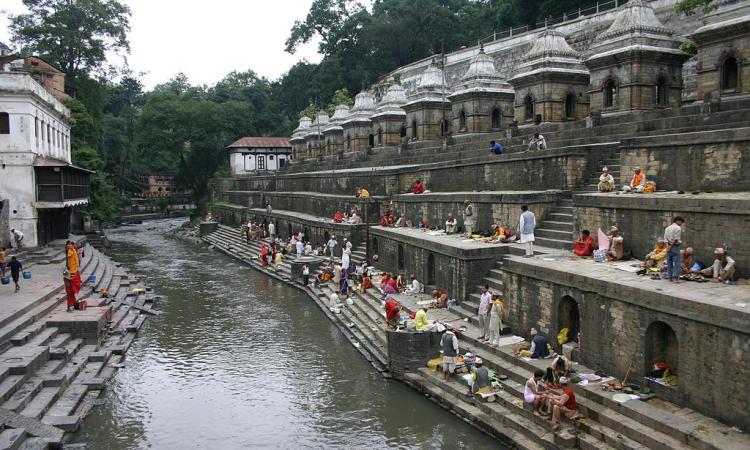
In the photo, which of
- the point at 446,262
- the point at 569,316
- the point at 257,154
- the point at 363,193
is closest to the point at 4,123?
the point at 363,193

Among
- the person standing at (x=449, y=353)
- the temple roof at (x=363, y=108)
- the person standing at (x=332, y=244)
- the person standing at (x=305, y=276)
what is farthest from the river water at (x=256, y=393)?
the temple roof at (x=363, y=108)

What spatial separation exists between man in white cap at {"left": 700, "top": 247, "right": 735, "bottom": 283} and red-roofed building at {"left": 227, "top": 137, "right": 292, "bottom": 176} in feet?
140

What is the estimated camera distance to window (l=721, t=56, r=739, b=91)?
14.9 m

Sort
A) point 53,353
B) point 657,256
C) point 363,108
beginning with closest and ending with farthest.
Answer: point 657,256, point 53,353, point 363,108

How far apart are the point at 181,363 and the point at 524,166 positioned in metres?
9.19

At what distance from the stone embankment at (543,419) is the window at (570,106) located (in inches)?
410

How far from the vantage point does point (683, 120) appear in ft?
42.6

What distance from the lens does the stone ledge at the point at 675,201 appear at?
28.8 ft

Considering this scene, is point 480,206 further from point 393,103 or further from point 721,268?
point 393,103

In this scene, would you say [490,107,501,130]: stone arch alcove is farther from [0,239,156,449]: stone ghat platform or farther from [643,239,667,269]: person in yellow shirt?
[643,239,667,269]: person in yellow shirt

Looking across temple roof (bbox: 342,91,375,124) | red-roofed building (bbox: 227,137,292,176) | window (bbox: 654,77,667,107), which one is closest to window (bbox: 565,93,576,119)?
window (bbox: 654,77,667,107)

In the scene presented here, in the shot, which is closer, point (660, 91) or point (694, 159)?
point (694, 159)

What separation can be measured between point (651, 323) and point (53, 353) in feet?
33.2

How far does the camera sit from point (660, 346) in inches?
326
